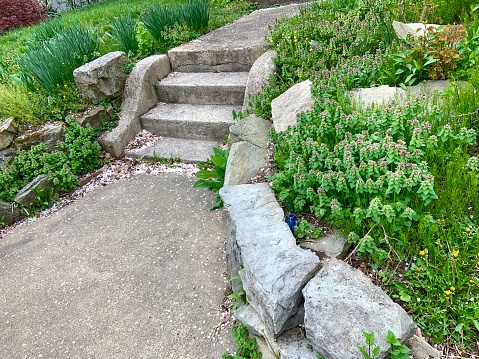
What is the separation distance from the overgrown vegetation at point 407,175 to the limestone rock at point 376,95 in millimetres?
128

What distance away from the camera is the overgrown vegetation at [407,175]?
183 cm

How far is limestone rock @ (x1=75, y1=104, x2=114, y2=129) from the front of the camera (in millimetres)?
4551

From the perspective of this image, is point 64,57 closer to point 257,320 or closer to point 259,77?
point 259,77

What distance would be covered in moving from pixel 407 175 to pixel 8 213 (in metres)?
3.89

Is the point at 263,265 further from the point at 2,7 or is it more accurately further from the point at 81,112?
the point at 2,7

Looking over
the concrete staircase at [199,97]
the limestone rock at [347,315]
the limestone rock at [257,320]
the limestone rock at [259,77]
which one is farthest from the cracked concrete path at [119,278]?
the limestone rock at [259,77]

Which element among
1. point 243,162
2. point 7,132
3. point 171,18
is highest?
point 171,18

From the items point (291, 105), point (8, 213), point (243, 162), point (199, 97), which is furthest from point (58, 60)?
point (291, 105)

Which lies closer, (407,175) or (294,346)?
(294,346)

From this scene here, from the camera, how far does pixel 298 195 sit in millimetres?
2486

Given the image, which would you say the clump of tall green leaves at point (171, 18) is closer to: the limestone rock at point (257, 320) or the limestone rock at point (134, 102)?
the limestone rock at point (134, 102)

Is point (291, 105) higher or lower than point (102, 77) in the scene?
lower

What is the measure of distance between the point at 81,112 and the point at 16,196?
4.04 ft

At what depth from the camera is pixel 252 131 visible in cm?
353
